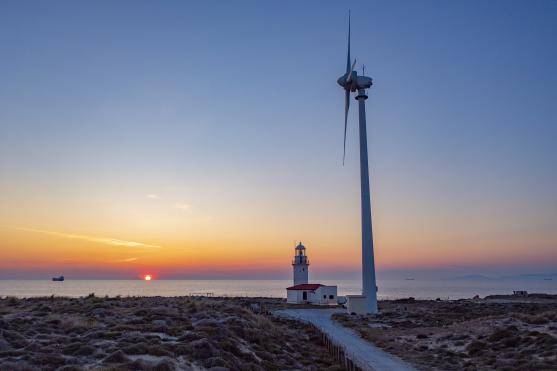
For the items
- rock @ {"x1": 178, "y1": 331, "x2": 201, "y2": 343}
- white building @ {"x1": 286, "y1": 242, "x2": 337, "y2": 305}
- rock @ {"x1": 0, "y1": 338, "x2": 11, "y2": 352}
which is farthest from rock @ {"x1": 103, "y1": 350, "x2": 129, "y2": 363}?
white building @ {"x1": 286, "y1": 242, "x2": 337, "y2": 305}

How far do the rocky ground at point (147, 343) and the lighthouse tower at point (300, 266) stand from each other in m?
48.5

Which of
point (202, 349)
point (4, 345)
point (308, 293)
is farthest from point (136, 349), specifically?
point (308, 293)

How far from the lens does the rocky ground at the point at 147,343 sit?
18.1 meters

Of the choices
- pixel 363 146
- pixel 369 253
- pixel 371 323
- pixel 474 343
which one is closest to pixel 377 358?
pixel 474 343

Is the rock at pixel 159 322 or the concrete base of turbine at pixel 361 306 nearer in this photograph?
the rock at pixel 159 322

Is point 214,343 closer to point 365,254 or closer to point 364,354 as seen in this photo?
point 364,354

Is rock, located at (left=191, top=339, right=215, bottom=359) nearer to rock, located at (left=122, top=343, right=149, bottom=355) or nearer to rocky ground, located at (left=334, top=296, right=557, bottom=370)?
rock, located at (left=122, top=343, right=149, bottom=355)

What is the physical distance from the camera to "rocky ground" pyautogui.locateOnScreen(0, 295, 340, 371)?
18078 millimetres

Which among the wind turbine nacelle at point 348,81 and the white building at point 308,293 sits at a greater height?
the wind turbine nacelle at point 348,81

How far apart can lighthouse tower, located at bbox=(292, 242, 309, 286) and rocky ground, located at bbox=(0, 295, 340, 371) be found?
1909 inches

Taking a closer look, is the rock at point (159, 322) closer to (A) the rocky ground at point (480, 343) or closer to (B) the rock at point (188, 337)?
(B) the rock at point (188, 337)

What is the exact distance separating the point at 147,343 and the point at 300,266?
61685 mm

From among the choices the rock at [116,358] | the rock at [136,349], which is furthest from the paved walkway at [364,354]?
the rock at [116,358]

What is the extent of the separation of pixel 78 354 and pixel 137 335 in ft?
12.1
